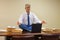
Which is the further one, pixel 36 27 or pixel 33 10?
pixel 33 10

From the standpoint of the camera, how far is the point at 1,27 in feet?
15.5

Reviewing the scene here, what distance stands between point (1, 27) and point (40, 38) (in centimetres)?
243

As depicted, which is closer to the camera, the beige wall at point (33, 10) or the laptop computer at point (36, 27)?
the laptop computer at point (36, 27)

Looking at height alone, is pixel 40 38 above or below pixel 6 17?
below

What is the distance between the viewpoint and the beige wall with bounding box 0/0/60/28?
4.75 m

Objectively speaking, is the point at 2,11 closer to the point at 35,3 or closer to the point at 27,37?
the point at 35,3

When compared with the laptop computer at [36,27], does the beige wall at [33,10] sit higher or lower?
higher

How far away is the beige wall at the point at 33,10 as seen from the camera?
475 centimetres

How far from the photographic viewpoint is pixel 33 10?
483 cm

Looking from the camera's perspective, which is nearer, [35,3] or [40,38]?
[40,38]

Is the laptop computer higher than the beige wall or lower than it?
lower

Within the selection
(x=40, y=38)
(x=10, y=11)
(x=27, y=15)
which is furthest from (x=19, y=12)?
(x=40, y=38)

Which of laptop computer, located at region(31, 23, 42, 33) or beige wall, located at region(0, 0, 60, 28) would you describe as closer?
laptop computer, located at region(31, 23, 42, 33)

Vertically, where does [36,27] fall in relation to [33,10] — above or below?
below
